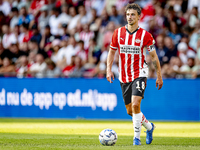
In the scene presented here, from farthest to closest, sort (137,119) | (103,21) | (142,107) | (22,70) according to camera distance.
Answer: (103,21)
(22,70)
(142,107)
(137,119)

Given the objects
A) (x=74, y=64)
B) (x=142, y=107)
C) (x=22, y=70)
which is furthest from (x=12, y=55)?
(x=142, y=107)

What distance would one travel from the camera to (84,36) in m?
15.5

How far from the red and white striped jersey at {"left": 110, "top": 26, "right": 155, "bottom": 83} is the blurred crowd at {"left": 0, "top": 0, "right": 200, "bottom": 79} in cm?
622

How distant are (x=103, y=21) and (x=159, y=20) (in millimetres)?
2187

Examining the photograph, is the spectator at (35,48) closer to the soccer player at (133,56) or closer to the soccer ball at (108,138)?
the soccer player at (133,56)

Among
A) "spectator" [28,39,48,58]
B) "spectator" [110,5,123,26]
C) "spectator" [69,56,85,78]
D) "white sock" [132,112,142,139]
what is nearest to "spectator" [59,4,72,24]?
"spectator" [28,39,48,58]

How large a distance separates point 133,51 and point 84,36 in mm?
8545

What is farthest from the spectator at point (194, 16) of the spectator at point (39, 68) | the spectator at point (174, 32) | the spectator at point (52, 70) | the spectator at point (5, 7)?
the spectator at point (5, 7)

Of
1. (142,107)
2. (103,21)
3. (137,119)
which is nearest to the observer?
(137,119)

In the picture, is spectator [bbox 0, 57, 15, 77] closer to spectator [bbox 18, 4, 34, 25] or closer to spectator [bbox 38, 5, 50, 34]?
spectator [bbox 38, 5, 50, 34]

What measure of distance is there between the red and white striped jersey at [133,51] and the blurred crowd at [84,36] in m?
6.22

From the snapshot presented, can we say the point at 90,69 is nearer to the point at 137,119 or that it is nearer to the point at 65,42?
the point at 65,42

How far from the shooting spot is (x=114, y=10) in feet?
50.7

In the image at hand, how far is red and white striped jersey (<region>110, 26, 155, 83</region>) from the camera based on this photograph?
23.2ft
